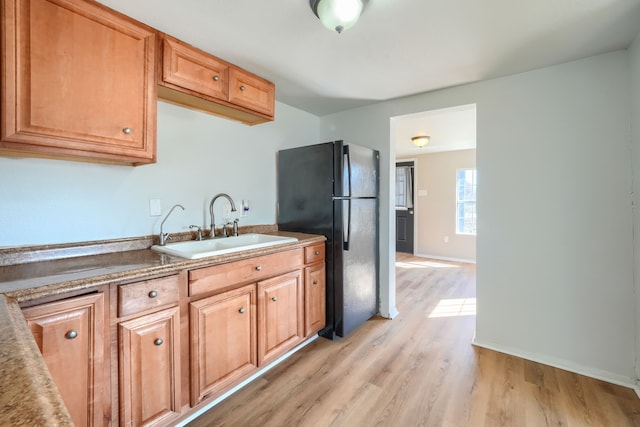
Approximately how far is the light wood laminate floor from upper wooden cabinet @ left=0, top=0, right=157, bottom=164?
1564 mm

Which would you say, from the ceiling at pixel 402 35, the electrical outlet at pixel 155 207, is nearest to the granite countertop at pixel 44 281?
the electrical outlet at pixel 155 207

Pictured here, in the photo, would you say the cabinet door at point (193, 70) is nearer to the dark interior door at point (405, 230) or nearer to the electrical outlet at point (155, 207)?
the electrical outlet at point (155, 207)

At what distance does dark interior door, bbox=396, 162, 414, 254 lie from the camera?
6.01 meters

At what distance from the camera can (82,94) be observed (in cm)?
135

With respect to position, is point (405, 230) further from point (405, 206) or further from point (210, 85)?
point (210, 85)

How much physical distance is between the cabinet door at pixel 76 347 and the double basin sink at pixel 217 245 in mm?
474

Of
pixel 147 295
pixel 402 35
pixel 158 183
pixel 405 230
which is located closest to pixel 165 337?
pixel 147 295

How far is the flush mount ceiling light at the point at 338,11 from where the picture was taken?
4.42 ft

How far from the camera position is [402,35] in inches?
65.9

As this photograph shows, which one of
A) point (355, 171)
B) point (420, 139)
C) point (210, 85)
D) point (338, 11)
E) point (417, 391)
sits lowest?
point (417, 391)

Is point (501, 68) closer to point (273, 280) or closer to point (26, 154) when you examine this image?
point (273, 280)

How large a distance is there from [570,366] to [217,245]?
2.65 m

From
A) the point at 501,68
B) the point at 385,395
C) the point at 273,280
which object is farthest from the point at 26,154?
the point at 501,68

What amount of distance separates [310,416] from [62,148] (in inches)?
72.6
